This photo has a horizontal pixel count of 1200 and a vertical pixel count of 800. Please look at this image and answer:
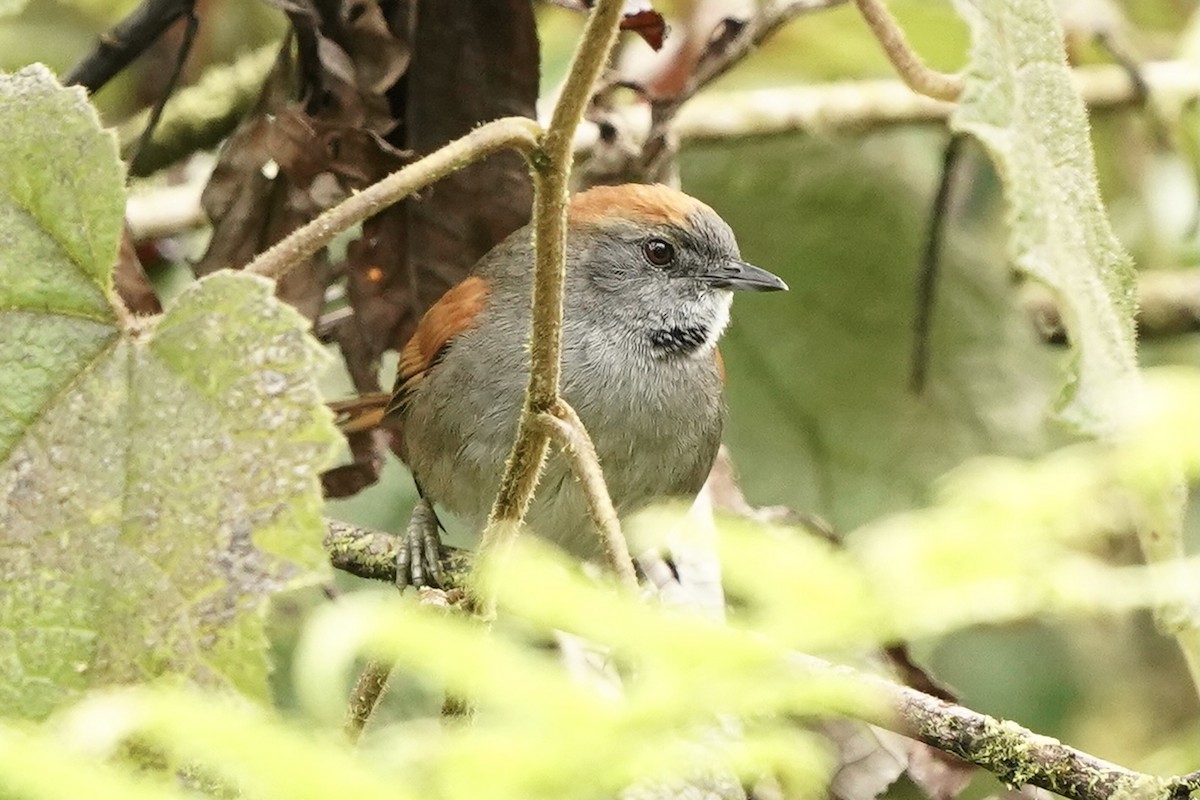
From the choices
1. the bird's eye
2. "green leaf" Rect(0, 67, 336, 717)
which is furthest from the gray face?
"green leaf" Rect(0, 67, 336, 717)

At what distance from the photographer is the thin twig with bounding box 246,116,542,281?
1648mm

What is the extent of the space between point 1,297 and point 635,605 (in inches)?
46.4

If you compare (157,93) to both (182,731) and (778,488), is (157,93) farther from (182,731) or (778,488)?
(182,731)

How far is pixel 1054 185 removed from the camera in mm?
1692

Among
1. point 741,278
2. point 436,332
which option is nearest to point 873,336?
point 741,278

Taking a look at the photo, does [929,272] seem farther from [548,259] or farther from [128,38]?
[548,259]

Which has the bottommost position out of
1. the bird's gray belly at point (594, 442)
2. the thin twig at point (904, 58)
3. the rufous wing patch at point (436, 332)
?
the bird's gray belly at point (594, 442)

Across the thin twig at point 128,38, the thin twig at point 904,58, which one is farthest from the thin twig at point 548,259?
the thin twig at point 128,38

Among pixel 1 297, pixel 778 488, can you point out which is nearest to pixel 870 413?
pixel 778 488

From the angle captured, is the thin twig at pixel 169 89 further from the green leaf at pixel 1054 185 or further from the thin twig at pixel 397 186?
the green leaf at pixel 1054 185

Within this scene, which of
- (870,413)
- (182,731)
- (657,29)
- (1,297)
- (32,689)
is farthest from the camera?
(870,413)

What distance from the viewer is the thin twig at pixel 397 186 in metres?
1.65

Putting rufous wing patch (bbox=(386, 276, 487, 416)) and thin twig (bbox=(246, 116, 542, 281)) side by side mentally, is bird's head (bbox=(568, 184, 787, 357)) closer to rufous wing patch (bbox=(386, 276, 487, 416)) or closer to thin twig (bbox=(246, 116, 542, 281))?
rufous wing patch (bbox=(386, 276, 487, 416))

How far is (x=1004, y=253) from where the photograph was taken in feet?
15.9
